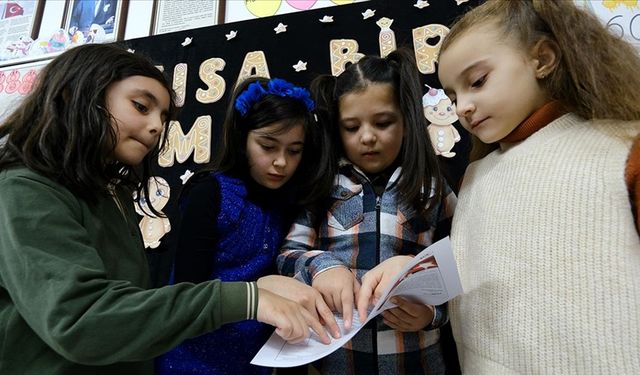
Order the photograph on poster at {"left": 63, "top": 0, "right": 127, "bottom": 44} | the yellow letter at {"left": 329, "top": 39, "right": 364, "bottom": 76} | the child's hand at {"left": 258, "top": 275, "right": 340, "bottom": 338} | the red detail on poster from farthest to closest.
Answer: the red detail on poster → the photograph on poster at {"left": 63, "top": 0, "right": 127, "bottom": 44} → the yellow letter at {"left": 329, "top": 39, "right": 364, "bottom": 76} → the child's hand at {"left": 258, "top": 275, "right": 340, "bottom": 338}

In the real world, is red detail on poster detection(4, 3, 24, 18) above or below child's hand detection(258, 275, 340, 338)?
above

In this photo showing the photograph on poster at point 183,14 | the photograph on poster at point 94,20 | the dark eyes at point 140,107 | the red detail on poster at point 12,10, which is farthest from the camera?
the red detail on poster at point 12,10

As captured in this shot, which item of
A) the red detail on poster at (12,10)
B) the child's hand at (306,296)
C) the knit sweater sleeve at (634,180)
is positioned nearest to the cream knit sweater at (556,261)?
the knit sweater sleeve at (634,180)

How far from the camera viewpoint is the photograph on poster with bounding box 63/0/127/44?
175cm

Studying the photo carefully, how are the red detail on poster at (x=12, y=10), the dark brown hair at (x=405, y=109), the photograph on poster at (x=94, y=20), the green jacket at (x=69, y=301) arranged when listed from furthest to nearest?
the red detail on poster at (x=12, y=10) < the photograph on poster at (x=94, y=20) < the dark brown hair at (x=405, y=109) < the green jacket at (x=69, y=301)

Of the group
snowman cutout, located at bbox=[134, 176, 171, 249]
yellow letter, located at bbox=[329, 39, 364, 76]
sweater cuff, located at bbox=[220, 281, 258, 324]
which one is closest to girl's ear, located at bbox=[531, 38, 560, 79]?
sweater cuff, located at bbox=[220, 281, 258, 324]

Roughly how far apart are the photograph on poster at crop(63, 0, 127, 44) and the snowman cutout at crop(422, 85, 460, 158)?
1.32 m

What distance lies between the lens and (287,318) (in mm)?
561

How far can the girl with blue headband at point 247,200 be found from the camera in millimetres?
805

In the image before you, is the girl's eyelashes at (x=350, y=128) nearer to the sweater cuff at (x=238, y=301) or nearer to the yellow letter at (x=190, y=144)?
the sweater cuff at (x=238, y=301)

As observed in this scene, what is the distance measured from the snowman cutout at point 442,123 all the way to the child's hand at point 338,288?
64cm

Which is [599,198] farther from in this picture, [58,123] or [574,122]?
[58,123]

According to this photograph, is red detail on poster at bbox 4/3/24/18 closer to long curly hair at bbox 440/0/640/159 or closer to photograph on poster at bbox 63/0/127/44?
photograph on poster at bbox 63/0/127/44

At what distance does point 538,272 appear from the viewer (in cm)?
56
